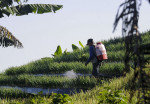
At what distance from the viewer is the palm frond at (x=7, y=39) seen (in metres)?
13.3

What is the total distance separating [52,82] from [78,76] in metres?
1.22

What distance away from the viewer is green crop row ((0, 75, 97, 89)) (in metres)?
9.55

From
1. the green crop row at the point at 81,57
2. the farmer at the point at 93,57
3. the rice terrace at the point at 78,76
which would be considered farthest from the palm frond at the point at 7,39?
the farmer at the point at 93,57

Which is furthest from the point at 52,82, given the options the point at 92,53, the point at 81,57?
the point at 81,57

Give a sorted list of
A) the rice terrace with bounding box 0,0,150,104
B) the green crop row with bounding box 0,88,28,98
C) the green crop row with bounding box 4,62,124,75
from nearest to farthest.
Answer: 1. the rice terrace with bounding box 0,0,150,104
2. the green crop row with bounding box 0,88,28,98
3. the green crop row with bounding box 4,62,124,75

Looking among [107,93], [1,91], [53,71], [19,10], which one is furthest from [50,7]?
[107,93]

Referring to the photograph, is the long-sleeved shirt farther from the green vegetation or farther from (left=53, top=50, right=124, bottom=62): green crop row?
(left=53, top=50, right=124, bottom=62): green crop row

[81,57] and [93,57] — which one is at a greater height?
[81,57]

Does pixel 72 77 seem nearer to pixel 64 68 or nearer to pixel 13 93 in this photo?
pixel 64 68

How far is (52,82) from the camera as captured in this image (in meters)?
10.5

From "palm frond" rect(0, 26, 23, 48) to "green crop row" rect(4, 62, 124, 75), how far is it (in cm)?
145

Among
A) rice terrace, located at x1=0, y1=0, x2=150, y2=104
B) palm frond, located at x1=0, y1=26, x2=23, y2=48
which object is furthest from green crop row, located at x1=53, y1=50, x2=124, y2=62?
palm frond, located at x1=0, y1=26, x2=23, y2=48

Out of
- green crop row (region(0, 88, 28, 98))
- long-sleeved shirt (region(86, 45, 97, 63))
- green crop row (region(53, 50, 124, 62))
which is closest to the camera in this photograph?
long-sleeved shirt (region(86, 45, 97, 63))

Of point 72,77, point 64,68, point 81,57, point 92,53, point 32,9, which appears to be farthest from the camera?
point 32,9
